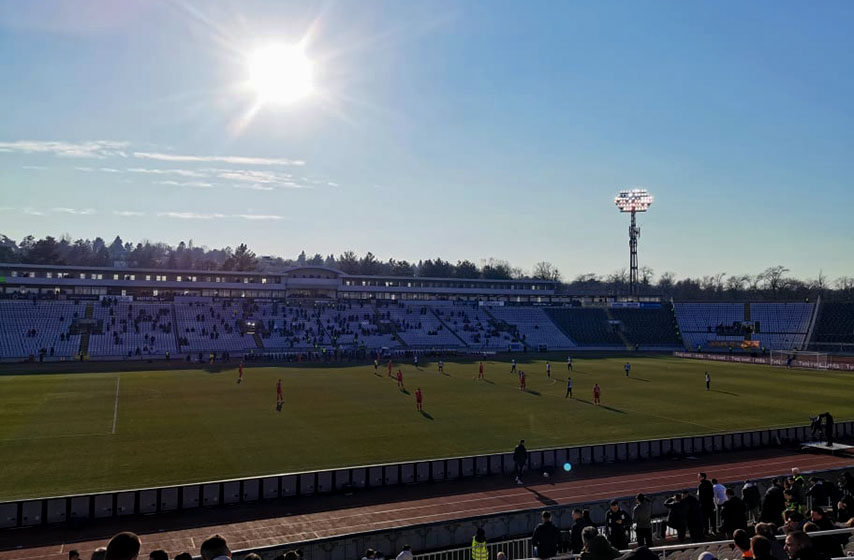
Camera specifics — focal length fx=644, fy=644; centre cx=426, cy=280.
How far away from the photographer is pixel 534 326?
9844 centimetres

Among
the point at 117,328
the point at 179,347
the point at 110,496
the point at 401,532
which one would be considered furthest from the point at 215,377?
the point at 401,532

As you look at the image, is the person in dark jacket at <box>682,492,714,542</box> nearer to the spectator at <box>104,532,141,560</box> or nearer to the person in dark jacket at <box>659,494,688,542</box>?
the person in dark jacket at <box>659,494,688,542</box>

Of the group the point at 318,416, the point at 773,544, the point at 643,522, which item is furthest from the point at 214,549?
the point at 318,416

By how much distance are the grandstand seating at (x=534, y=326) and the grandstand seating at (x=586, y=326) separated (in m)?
1.46

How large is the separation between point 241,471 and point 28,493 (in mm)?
6378

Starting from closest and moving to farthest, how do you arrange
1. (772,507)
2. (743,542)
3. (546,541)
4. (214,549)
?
(214,549) < (743,542) < (546,541) < (772,507)

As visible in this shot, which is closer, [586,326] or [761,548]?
[761,548]

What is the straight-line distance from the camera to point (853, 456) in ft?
85.4

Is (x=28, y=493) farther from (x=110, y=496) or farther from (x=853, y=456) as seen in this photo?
(x=853, y=456)

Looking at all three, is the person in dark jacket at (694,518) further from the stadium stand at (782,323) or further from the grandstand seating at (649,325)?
the grandstand seating at (649,325)

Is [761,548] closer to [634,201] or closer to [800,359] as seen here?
[800,359]

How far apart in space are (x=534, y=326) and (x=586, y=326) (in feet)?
27.8

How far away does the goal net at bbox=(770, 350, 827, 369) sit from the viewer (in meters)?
69.4

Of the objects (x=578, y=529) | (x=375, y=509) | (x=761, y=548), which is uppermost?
(x=761, y=548)
